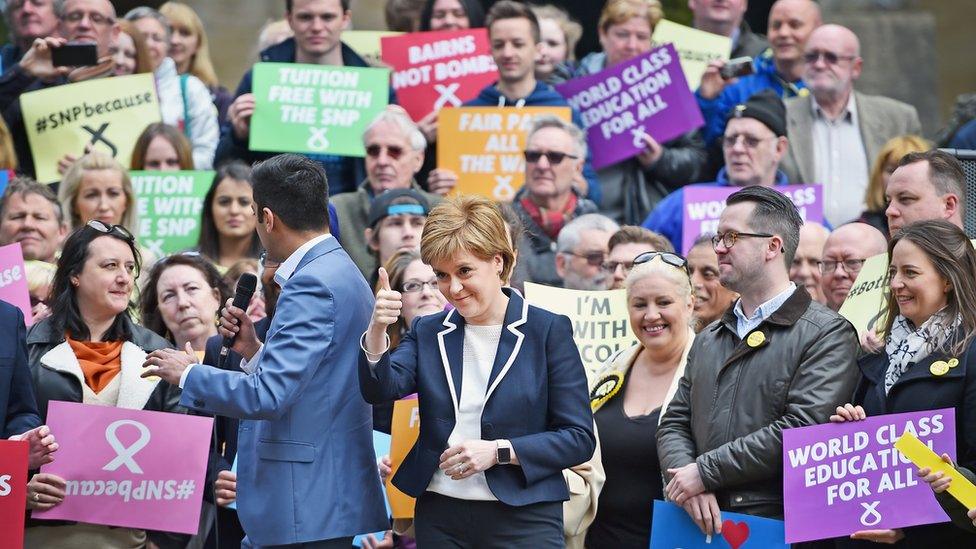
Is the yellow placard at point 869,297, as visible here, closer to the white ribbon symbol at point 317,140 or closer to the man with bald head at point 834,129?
the man with bald head at point 834,129

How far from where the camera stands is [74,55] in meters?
11.1

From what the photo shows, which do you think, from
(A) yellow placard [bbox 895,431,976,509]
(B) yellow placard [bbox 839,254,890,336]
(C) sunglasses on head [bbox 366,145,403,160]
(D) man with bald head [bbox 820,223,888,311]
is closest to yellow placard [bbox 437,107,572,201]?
(C) sunglasses on head [bbox 366,145,403,160]

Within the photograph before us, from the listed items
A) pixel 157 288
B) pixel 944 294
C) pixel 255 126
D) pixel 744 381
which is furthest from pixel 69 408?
pixel 255 126

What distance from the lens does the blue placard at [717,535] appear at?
634cm

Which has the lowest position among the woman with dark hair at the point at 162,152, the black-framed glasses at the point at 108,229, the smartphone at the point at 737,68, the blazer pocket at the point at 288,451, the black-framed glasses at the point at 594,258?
the blazer pocket at the point at 288,451

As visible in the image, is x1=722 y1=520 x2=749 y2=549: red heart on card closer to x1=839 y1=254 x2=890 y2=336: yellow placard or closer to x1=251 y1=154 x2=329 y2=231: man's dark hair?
x1=839 y1=254 x2=890 y2=336: yellow placard

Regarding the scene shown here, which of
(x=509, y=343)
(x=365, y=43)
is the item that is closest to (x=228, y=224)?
(x=365, y=43)

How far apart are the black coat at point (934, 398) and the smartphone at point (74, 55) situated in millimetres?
6424

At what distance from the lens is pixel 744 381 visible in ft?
21.3

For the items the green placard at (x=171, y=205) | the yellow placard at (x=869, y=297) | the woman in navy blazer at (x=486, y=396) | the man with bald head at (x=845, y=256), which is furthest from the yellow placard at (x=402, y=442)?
the green placard at (x=171, y=205)

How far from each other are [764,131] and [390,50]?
3118mm

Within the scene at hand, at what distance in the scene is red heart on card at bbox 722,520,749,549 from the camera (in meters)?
6.40

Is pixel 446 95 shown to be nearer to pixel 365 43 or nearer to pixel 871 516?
pixel 365 43

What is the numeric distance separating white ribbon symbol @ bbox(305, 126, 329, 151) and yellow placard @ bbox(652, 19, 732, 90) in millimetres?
2906
